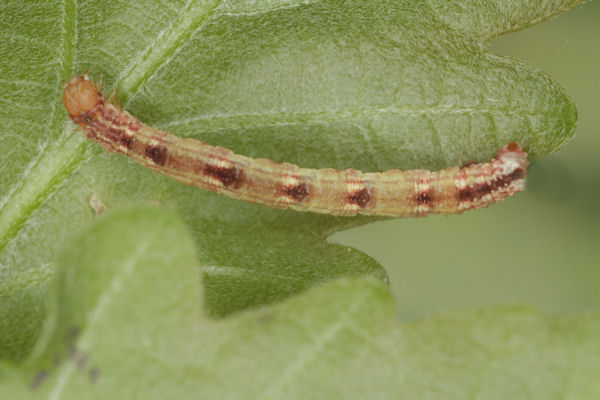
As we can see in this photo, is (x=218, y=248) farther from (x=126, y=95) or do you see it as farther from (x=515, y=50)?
(x=515, y=50)

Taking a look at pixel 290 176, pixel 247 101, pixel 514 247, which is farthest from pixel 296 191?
pixel 514 247

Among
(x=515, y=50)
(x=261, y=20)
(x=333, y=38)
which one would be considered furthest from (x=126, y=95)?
(x=515, y=50)

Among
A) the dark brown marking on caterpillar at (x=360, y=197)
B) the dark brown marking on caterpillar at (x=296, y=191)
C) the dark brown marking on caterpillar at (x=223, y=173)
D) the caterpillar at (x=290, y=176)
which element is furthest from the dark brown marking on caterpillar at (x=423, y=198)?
the dark brown marking on caterpillar at (x=223, y=173)

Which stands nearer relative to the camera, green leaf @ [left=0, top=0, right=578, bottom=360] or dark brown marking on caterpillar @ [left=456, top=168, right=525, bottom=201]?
green leaf @ [left=0, top=0, right=578, bottom=360]

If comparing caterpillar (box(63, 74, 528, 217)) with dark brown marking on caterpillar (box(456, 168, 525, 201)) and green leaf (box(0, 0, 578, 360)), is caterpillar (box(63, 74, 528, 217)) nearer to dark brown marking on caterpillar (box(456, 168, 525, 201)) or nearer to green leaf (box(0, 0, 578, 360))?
dark brown marking on caterpillar (box(456, 168, 525, 201))

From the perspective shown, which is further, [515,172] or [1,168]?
[515,172]

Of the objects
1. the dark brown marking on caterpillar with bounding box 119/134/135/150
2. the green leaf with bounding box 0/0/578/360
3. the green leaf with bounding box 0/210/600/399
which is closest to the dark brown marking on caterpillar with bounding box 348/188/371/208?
the green leaf with bounding box 0/0/578/360

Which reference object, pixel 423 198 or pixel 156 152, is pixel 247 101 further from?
pixel 423 198
